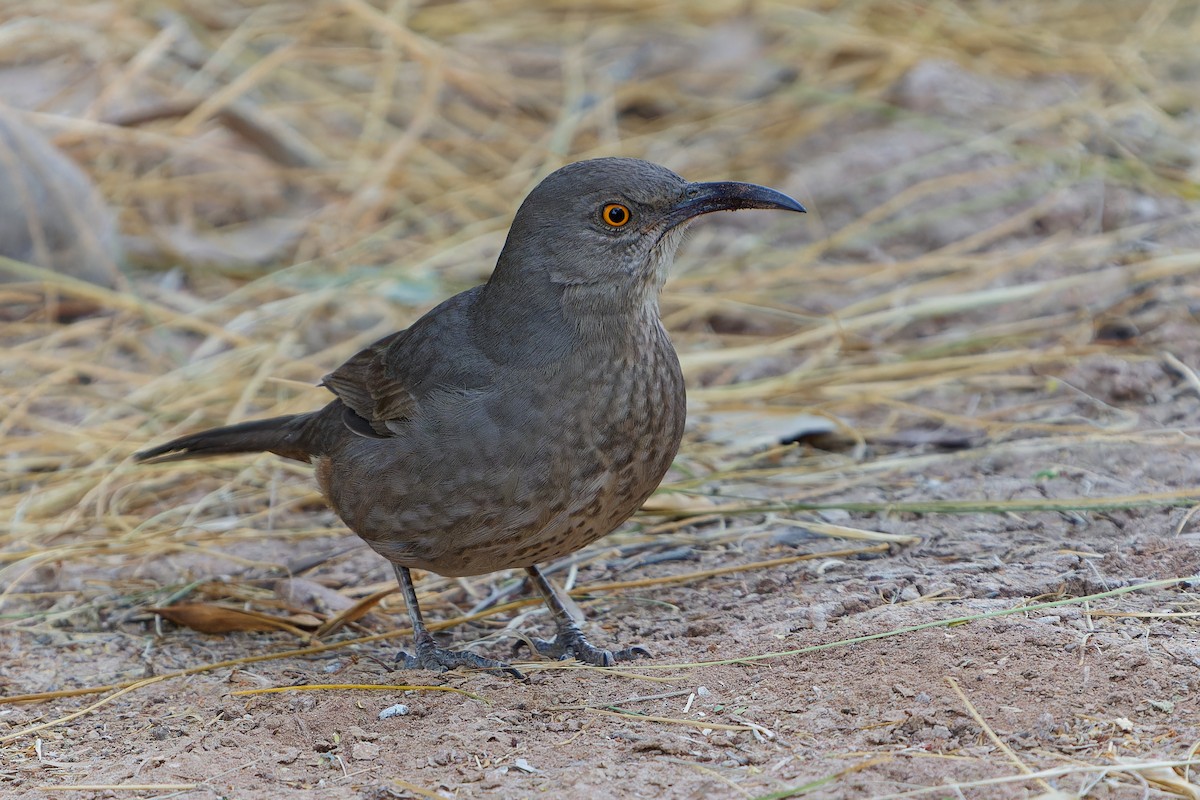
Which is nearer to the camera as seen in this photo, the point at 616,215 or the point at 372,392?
the point at 616,215

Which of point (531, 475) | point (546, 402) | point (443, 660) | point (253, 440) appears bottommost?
point (443, 660)

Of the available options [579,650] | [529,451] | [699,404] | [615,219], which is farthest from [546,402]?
[699,404]

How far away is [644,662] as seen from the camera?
3.54 metres

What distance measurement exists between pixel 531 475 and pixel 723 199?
0.93 m

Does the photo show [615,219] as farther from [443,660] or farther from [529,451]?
[443,660]

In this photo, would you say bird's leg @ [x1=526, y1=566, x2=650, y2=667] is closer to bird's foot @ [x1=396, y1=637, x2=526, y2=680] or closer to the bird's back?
bird's foot @ [x1=396, y1=637, x2=526, y2=680]

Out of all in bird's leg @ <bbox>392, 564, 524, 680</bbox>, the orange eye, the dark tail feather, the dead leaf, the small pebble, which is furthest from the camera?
the dark tail feather

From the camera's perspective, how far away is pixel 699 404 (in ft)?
17.6

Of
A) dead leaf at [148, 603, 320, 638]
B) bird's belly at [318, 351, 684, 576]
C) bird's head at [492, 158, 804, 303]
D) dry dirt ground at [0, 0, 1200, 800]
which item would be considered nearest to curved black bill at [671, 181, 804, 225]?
bird's head at [492, 158, 804, 303]

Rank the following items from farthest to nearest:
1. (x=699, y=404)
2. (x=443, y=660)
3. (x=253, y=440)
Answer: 1. (x=699, y=404)
2. (x=253, y=440)
3. (x=443, y=660)

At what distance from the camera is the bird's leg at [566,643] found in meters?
3.66

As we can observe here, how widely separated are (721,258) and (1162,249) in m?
2.05

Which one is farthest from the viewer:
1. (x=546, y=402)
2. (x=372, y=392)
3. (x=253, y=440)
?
(x=253, y=440)

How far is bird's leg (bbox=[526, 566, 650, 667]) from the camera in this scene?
3658 mm
